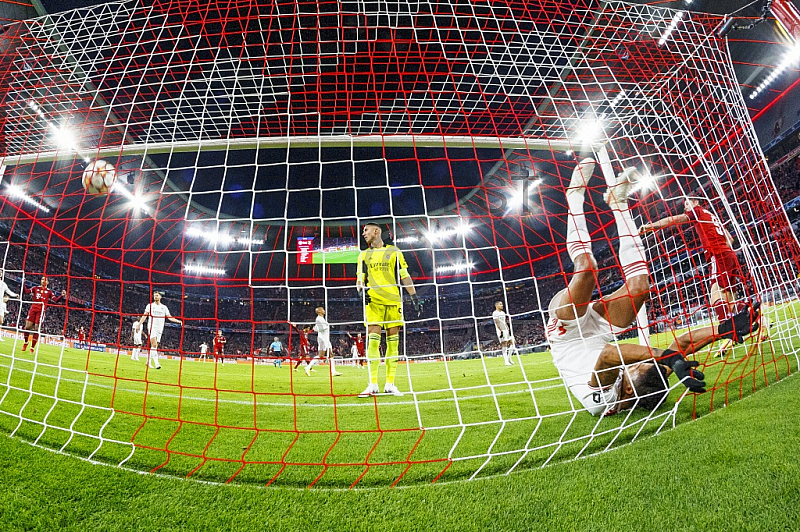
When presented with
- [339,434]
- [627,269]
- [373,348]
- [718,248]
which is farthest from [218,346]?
[718,248]

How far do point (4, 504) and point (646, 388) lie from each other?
11.2 ft

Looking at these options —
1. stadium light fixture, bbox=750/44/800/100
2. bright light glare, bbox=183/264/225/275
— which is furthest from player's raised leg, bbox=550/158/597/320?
bright light glare, bbox=183/264/225/275

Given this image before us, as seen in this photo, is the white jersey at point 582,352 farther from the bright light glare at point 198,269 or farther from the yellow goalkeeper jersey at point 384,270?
the bright light glare at point 198,269

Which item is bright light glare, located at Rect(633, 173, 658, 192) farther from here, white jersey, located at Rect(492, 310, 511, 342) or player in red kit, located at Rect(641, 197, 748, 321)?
white jersey, located at Rect(492, 310, 511, 342)

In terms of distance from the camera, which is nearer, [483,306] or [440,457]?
[440,457]

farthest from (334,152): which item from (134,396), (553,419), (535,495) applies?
(535,495)

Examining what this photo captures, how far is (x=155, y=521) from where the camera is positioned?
1.63m

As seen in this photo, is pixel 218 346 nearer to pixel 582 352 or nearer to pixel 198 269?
pixel 582 352

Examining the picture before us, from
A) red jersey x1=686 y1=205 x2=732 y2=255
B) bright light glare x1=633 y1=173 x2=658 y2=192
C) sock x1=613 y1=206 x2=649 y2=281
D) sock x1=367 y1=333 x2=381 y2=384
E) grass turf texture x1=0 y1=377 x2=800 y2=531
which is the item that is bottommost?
grass turf texture x1=0 y1=377 x2=800 y2=531

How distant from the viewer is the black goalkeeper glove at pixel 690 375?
2.36m

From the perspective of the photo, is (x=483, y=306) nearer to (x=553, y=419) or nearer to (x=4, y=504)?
→ (x=553, y=419)

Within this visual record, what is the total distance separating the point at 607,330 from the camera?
3.10 m

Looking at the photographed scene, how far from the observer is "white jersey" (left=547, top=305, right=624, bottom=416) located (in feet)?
9.01

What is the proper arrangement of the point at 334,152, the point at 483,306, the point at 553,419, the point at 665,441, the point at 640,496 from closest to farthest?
the point at 640,496 → the point at 665,441 → the point at 553,419 → the point at 334,152 → the point at 483,306
